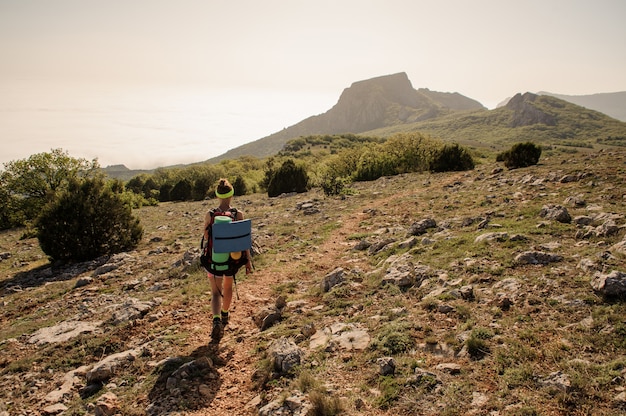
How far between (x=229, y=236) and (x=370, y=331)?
3316 millimetres

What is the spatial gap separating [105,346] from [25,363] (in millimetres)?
1366

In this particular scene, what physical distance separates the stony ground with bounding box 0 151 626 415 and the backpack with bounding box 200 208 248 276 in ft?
5.17

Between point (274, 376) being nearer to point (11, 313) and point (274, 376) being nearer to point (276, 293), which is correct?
point (276, 293)

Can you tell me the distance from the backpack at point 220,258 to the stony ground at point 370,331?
1.58m

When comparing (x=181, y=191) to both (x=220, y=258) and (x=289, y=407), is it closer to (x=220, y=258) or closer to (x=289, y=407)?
(x=220, y=258)

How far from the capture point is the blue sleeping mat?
6508 mm

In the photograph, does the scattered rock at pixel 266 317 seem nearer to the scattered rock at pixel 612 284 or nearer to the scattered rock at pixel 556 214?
the scattered rock at pixel 612 284

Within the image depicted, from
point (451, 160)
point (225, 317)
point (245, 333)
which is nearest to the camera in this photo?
point (245, 333)

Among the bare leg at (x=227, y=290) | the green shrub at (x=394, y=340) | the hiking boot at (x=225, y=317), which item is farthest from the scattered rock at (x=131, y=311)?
the green shrub at (x=394, y=340)

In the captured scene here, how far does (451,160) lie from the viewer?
37.8m

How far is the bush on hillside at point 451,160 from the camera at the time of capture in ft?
124

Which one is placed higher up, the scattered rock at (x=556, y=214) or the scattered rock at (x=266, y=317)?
the scattered rock at (x=556, y=214)

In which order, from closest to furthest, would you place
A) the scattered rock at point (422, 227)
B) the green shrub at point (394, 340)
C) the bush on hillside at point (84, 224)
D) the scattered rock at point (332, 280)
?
the green shrub at point (394, 340), the scattered rock at point (332, 280), the scattered rock at point (422, 227), the bush on hillside at point (84, 224)

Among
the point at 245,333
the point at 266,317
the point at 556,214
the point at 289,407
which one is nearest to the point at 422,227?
the point at 556,214
